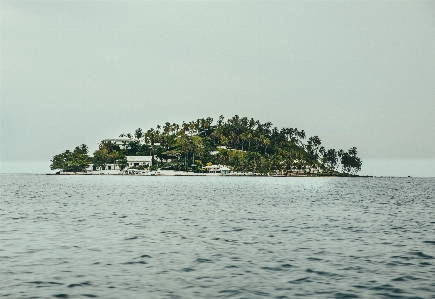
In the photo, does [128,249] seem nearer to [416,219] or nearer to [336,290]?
[336,290]

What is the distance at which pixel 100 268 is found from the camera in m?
22.4

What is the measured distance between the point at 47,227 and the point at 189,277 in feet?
72.0

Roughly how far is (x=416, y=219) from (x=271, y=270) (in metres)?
33.2

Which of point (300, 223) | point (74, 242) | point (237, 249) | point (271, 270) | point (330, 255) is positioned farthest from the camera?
point (300, 223)

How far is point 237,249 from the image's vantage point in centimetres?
2828

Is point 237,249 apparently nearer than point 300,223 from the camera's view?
Yes

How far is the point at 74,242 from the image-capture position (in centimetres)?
3034

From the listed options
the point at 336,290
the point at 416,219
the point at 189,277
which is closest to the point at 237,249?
the point at 189,277

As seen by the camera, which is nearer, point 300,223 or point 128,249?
point 128,249

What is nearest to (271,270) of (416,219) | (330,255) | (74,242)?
(330,255)

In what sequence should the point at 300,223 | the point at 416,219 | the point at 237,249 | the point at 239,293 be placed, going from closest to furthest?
the point at 239,293 → the point at 237,249 → the point at 300,223 → the point at 416,219

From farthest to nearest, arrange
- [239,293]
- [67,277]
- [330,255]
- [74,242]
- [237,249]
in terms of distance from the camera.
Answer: [74,242]
[237,249]
[330,255]
[67,277]
[239,293]

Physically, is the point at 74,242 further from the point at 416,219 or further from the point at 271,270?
the point at 416,219

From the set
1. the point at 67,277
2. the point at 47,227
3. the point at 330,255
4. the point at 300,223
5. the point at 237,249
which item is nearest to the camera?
the point at 67,277
